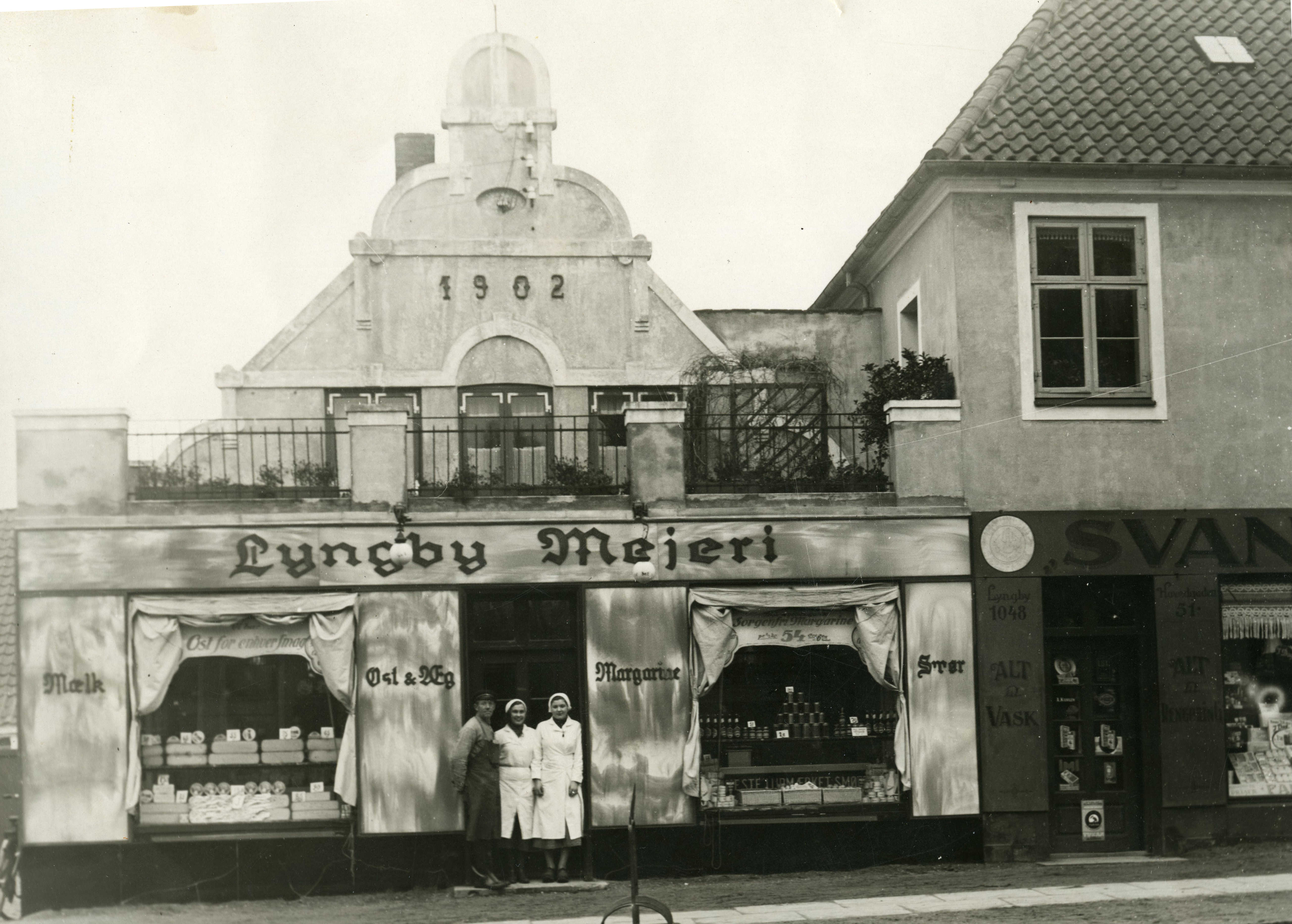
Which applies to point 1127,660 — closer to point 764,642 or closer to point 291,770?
point 764,642

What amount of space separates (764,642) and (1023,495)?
3208 millimetres

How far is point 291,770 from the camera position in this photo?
14633mm

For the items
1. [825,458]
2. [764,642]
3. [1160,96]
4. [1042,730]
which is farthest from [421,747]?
[1160,96]

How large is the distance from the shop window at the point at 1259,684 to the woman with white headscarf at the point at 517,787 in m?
7.47

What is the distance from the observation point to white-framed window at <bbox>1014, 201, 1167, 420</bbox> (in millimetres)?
15297

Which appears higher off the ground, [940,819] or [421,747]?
[421,747]

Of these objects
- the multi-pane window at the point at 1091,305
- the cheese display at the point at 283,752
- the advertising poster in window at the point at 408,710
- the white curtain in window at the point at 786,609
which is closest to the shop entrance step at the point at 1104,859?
the white curtain in window at the point at 786,609

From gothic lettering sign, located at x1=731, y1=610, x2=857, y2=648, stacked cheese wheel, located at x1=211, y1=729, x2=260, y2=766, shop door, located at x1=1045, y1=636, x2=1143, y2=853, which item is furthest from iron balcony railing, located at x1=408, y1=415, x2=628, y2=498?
shop door, located at x1=1045, y1=636, x2=1143, y2=853

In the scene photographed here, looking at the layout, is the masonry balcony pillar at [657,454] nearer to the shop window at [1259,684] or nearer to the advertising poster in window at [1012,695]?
the advertising poster in window at [1012,695]

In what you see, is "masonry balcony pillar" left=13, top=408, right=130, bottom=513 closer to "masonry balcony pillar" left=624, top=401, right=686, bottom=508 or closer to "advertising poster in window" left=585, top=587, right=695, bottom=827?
"advertising poster in window" left=585, top=587, right=695, bottom=827

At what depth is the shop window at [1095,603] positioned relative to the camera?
1525 cm

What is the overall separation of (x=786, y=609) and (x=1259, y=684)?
5.32 m

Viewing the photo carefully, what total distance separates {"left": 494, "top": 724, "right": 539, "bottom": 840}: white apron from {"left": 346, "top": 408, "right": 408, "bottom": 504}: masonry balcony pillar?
109 inches

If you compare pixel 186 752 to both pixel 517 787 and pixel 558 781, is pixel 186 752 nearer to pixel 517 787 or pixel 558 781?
pixel 517 787
